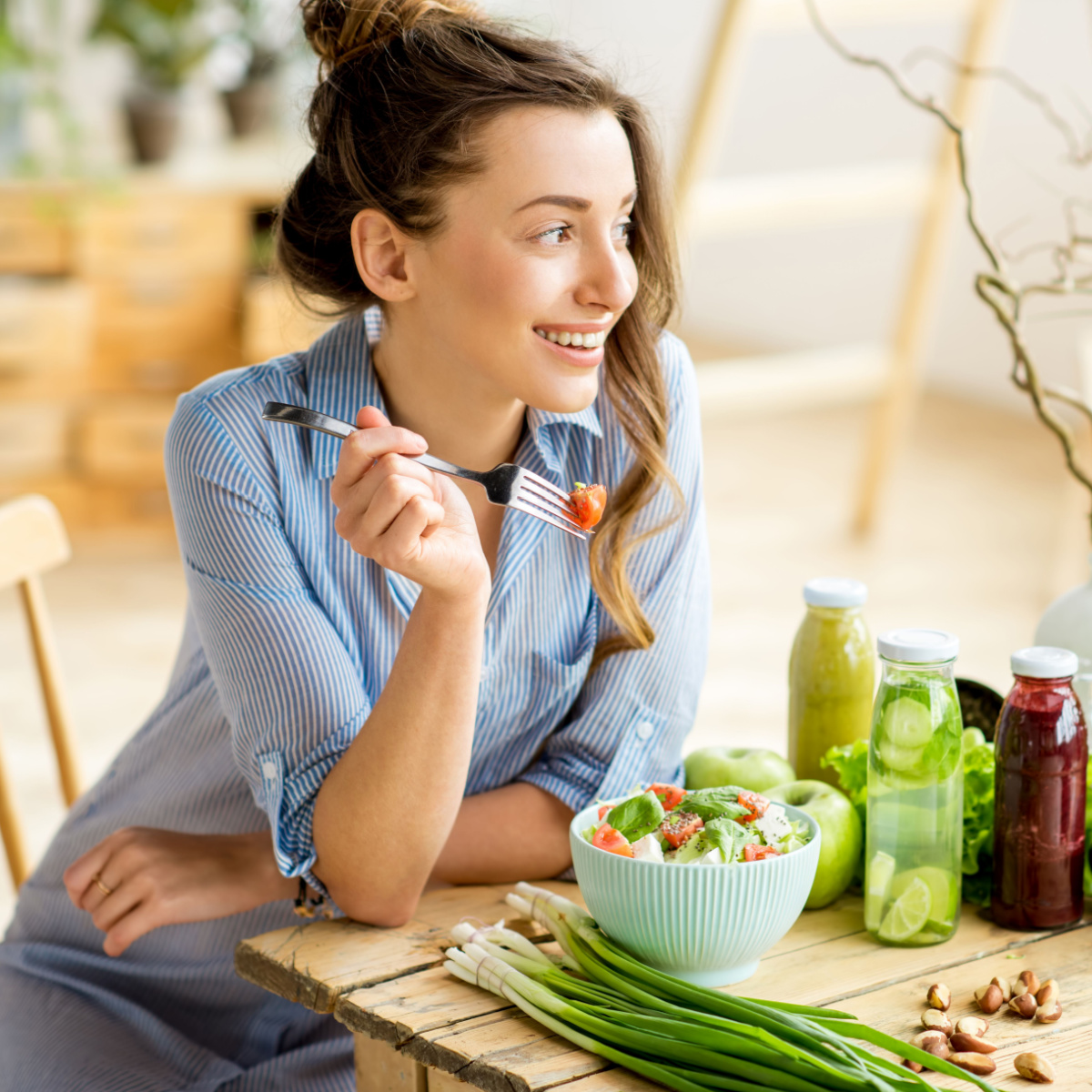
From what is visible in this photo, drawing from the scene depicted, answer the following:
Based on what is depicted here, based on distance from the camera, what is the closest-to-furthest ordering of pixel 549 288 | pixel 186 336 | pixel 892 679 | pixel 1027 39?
pixel 892 679, pixel 549 288, pixel 186 336, pixel 1027 39

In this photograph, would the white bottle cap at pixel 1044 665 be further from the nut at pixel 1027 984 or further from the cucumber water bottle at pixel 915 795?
the nut at pixel 1027 984

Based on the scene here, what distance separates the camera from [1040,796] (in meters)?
1.11

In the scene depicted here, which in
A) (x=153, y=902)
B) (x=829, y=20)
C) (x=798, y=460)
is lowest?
(x=798, y=460)

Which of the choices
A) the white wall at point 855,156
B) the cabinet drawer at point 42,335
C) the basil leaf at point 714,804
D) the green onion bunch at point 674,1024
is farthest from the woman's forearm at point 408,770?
the white wall at point 855,156

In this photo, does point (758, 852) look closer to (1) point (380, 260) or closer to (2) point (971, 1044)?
(2) point (971, 1044)

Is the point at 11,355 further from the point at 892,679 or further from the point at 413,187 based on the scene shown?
the point at 892,679

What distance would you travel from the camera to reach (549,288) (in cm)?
124

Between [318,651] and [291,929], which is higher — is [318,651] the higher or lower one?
the higher one

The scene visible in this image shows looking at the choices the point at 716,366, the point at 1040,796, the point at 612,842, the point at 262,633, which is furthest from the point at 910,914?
the point at 716,366

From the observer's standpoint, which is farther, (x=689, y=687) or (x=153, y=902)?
(x=689, y=687)

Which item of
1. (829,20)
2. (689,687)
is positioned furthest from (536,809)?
(829,20)

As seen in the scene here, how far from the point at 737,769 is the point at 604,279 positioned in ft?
1.41

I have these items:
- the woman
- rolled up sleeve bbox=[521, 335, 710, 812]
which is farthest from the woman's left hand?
rolled up sleeve bbox=[521, 335, 710, 812]

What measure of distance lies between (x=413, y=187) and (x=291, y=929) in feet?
2.03
